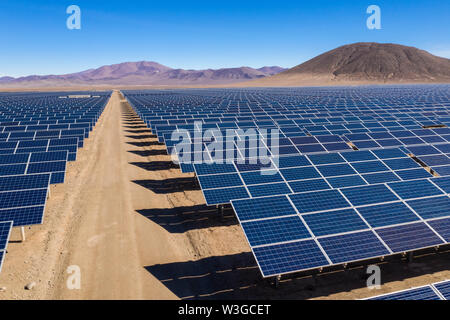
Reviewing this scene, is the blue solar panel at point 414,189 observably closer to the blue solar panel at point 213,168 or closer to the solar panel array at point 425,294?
the solar panel array at point 425,294

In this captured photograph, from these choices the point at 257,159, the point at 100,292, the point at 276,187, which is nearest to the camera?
the point at 100,292

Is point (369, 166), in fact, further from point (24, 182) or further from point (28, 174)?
point (28, 174)

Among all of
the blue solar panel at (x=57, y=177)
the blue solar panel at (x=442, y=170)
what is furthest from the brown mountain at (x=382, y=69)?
the blue solar panel at (x=57, y=177)

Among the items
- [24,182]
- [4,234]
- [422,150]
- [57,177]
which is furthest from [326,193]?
[57,177]

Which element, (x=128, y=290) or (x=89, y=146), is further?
(x=89, y=146)
